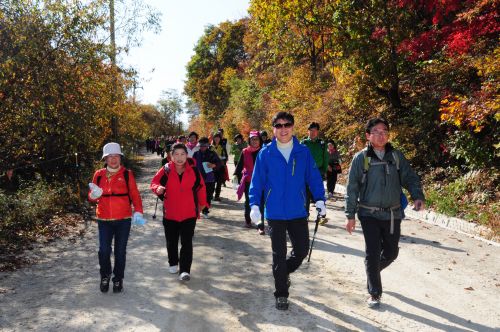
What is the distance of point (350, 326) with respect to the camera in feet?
14.4

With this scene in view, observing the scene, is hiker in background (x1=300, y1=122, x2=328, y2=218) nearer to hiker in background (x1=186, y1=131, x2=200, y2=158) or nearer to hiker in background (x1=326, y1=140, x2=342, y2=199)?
hiker in background (x1=186, y1=131, x2=200, y2=158)

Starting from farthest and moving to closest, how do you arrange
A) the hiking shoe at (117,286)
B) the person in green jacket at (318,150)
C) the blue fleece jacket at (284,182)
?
the person in green jacket at (318,150) → the hiking shoe at (117,286) → the blue fleece jacket at (284,182)

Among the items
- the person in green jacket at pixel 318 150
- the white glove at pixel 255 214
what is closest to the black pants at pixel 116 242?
the white glove at pixel 255 214

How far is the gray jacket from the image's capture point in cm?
472

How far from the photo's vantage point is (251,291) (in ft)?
17.7

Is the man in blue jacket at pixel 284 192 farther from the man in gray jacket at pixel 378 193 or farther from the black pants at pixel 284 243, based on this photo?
the man in gray jacket at pixel 378 193

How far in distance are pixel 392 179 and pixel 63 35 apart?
7786 mm

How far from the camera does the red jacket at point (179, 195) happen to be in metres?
Result: 5.72

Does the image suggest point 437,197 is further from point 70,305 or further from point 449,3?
point 70,305

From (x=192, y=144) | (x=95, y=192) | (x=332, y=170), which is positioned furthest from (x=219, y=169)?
(x=95, y=192)

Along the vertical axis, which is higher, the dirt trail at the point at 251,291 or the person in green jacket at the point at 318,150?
the person in green jacket at the point at 318,150

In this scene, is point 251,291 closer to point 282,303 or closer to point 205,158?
point 282,303

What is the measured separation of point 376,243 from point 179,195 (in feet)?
8.25

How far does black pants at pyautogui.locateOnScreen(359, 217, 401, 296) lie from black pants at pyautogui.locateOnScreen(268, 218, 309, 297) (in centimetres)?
67
